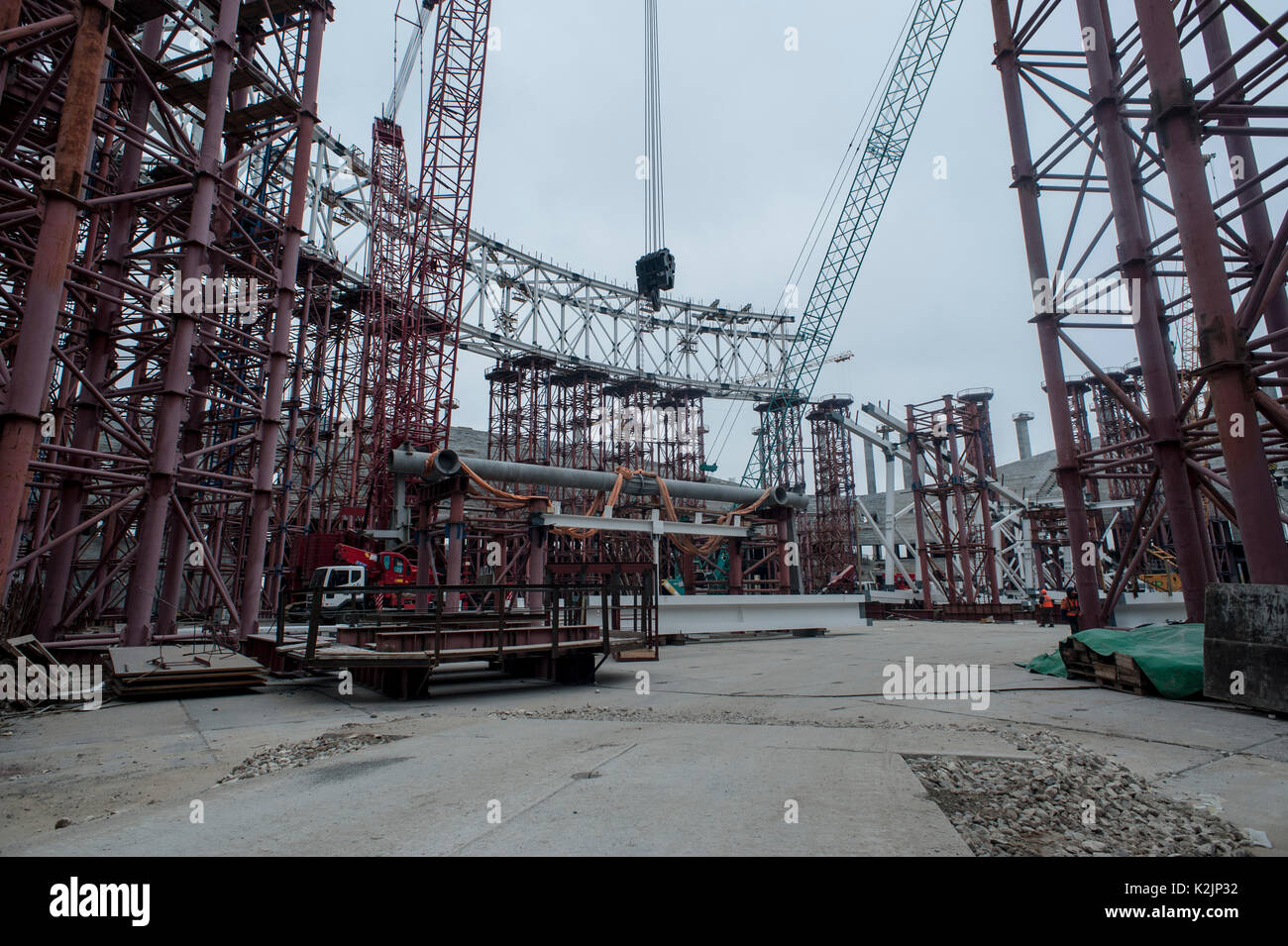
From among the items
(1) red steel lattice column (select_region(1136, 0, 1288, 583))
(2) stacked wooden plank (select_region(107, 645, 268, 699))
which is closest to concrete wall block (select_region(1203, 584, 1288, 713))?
(1) red steel lattice column (select_region(1136, 0, 1288, 583))

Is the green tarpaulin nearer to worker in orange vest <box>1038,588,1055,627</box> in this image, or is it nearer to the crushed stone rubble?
the crushed stone rubble

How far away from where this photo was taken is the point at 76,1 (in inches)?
369

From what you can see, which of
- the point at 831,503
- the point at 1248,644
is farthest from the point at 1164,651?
the point at 831,503

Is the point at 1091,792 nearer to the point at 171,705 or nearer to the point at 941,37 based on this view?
the point at 171,705

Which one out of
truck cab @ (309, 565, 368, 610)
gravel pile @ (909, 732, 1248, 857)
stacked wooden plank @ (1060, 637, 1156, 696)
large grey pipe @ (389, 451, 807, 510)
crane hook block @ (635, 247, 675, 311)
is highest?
crane hook block @ (635, 247, 675, 311)

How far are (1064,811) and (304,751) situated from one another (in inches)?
262

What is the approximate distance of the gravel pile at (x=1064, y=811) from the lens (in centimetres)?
376

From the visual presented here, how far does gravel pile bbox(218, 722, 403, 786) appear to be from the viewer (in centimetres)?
588

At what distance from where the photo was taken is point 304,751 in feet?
21.4

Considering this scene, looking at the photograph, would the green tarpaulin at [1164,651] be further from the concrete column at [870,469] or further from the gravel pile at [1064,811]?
the concrete column at [870,469]

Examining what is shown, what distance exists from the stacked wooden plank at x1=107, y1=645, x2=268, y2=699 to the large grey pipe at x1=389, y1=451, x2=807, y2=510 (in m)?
7.19

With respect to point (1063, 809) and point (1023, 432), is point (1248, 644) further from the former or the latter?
point (1023, 432)
